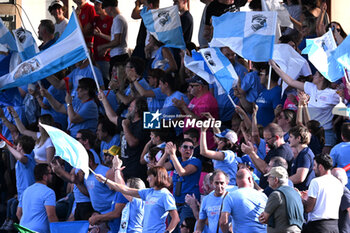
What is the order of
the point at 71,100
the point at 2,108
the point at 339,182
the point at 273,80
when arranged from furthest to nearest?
1. the point at 2,108
2. the point at 71,100
3. the point at 273,80
4. the point at 339,182

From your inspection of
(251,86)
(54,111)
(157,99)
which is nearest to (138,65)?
(157,99)

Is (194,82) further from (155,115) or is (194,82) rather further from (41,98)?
(41,98)

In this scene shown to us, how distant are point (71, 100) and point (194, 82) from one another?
256 centimetres

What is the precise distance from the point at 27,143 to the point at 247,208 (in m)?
4.96

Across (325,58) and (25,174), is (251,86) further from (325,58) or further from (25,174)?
(25,174)

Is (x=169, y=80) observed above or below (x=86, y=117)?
above

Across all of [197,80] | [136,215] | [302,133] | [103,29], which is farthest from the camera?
[103,29]

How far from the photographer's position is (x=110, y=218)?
41.9ft

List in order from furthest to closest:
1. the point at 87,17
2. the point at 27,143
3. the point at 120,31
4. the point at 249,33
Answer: the point at 87,17 → the point at 120,31 → the point at 27,143 → the point at 249,33

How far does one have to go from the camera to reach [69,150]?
11.7 m

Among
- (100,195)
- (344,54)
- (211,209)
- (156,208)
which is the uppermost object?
(344,54)

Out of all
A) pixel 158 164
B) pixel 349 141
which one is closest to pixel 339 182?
pixel 349 141

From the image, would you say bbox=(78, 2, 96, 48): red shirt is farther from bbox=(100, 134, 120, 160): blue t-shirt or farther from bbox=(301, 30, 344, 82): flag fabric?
bbox=(301, 30, 344, 82): flag fabric

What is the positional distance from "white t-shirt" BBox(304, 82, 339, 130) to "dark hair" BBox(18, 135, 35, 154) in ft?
14.8
